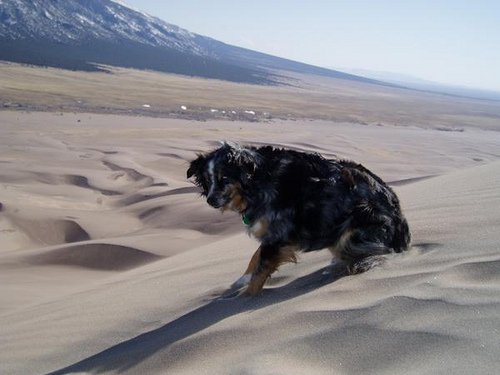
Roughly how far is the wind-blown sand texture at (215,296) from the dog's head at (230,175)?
26.9 inches

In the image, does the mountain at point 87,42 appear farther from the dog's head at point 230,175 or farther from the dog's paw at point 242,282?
the dog's paw at point 242,282

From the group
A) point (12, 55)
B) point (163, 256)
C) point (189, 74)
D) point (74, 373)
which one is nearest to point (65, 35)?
point (189, 74)

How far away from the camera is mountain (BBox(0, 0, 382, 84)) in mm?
52744

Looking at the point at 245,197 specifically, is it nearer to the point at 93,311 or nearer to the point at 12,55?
the point at 93,311

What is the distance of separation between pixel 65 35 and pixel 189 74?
63.7 ft

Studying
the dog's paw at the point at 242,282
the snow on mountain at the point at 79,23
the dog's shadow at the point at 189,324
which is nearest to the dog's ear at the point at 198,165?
the dog's paw at the point at 242,282

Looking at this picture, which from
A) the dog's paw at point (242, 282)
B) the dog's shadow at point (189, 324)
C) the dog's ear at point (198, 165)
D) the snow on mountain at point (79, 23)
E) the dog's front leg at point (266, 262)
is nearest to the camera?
the dog's shadow at point (189, 324)

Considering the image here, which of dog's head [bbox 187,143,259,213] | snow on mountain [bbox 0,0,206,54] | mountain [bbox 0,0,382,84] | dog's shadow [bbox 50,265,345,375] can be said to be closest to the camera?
dog's shadow [bbox 50,265,345,375]

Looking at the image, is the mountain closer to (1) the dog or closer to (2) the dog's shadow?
(1) the dog

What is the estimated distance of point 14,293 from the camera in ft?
19.7

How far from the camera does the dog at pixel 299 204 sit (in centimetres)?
388

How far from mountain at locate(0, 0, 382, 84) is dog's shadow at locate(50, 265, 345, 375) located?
4479cm

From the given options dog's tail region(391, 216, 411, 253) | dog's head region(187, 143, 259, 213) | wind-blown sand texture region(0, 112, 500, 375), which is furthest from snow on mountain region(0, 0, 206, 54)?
dog's tail region(391, 216, 411, 253)

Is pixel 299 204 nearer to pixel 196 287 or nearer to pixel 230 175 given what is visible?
pixel 230 175
